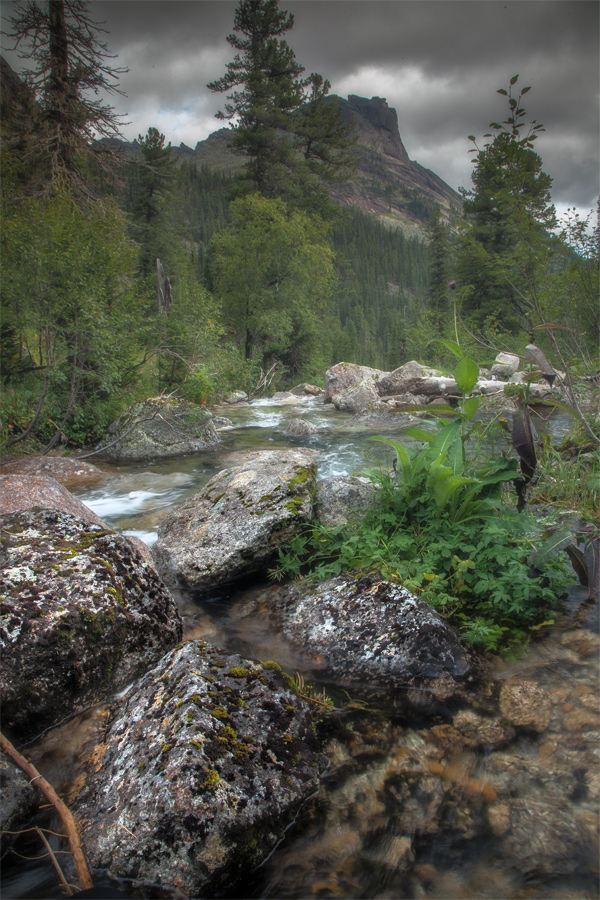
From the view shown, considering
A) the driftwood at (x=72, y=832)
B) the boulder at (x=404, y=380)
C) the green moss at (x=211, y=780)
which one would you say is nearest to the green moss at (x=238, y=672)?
the green moss at (x=211, y=780)

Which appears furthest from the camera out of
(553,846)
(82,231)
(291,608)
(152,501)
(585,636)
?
(82,231)

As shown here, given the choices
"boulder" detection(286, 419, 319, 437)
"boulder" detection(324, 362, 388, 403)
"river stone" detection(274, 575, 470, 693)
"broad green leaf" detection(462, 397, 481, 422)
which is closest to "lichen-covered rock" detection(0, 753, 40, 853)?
"river stone" detection(274, 575, 470, 693)

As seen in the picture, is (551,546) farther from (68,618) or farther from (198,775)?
(68,618)

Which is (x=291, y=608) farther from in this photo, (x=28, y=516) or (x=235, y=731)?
(x=28, y=516)

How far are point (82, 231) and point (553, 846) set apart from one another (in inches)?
444

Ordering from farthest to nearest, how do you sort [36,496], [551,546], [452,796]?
[36,496]
[551,546]
[452,796]

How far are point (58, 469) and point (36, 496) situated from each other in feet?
12.7

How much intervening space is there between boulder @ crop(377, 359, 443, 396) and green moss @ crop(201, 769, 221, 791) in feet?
55.0

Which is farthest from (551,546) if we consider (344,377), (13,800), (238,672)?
Result: (344,377)

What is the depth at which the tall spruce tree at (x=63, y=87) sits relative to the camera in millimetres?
13508

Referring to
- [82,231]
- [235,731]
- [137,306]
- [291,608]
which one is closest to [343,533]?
[291,608]

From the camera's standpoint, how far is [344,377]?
66.3 ft

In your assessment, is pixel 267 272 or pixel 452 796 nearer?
pixel 452 796

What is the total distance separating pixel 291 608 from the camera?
3.85m
